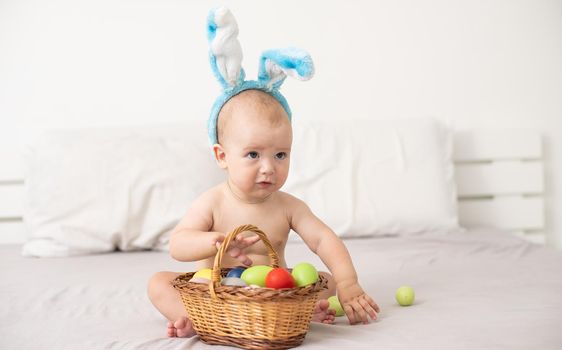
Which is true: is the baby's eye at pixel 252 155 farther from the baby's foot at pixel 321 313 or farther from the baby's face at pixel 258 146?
the baby's foot at pixel 321 313

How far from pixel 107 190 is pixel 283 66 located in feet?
3.56

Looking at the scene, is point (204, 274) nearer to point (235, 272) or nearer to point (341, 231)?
point (235, 272)

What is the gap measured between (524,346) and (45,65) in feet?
7.43

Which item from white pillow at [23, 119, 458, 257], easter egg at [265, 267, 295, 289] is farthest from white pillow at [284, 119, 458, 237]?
easter egg at [265, 267, 295, 289]

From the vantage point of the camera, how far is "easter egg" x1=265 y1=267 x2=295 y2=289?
1076 millimetres

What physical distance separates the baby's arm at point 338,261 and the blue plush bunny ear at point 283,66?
0.28 m

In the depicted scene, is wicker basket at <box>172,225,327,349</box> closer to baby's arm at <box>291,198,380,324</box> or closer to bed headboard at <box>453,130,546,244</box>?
baby's arm at <box>291,198,380,324</box>

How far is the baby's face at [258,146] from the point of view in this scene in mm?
1253

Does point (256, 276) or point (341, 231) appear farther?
point (341, 231)

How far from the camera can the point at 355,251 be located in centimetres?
206

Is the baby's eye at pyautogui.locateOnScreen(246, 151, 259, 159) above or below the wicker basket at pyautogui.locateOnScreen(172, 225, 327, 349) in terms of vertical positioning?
above

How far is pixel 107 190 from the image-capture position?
2197mm

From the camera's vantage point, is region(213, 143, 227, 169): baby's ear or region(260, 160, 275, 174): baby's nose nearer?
region(260, 160, 275, 174): baby's nose

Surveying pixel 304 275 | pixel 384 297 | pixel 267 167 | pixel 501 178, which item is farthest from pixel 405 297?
pixel 501 178
